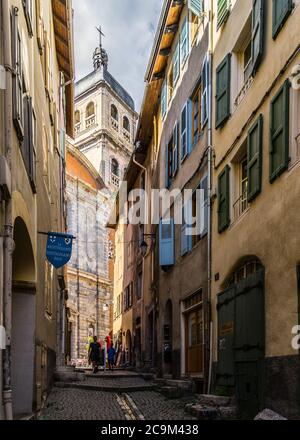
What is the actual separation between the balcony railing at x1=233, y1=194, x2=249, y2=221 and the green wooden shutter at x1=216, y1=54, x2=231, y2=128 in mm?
1841

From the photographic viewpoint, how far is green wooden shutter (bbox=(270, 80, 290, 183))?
355 inches

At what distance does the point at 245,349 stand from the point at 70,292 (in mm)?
31471

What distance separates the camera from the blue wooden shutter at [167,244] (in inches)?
707

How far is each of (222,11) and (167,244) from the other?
23.0ft

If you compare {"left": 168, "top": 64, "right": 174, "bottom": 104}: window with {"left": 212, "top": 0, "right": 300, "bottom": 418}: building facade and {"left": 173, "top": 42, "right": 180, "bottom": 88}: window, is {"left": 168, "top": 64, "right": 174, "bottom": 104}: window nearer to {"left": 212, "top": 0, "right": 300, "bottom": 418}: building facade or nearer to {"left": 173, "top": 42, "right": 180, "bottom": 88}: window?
{"left": 173, "top": 42, "right": 180, "bottom": 88}: window

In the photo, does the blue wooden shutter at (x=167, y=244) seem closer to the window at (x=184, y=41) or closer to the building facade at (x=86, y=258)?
the window at (x=184, y=41)

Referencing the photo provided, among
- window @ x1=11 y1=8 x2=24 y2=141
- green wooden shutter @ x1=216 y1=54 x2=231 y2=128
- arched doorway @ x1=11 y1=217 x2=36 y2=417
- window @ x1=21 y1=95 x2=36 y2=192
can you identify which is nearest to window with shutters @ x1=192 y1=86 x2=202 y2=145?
green wooden shutter @ x1=216 y1=54 x2=231 y2=128

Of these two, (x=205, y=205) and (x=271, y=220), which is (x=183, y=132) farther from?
(x=271, y=220)

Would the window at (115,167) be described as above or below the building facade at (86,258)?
above

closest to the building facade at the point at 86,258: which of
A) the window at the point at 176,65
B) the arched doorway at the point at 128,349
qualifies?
the arched doorway at the point at 128,349

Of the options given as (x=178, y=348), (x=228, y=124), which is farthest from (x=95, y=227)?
(x=228, y=124)

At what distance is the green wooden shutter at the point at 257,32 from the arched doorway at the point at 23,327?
16.0 feet
